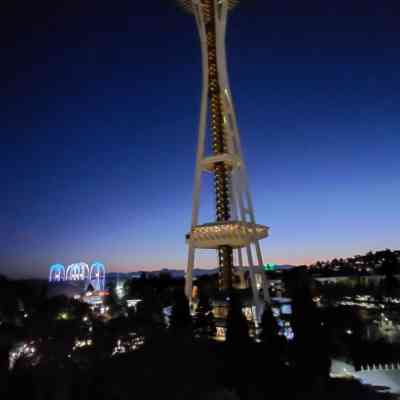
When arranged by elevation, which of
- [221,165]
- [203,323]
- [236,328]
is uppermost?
[221,165]

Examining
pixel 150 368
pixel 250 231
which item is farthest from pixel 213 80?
pixel 150 368

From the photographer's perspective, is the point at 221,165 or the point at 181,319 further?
the point at 221,165

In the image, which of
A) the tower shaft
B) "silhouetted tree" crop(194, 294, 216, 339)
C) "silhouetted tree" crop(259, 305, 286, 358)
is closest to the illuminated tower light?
the tower shaft

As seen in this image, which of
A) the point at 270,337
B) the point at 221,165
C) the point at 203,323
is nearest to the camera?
the point at 270,337

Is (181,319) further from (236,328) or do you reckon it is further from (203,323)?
(236,328)

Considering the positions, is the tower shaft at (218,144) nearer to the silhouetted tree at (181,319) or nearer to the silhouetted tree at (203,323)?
the silhouetted tree at (203,323)

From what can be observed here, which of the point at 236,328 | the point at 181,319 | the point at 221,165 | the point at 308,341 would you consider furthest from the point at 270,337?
the point at 221,165

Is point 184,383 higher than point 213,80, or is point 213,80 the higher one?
point 213,80

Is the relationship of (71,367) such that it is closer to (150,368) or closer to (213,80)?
(150,368)

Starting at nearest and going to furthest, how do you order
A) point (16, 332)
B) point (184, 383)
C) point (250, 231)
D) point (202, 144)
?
1. point (184, 383)
2. point (16, 332)
3. point (250, 231)
4. point (202, 144)
